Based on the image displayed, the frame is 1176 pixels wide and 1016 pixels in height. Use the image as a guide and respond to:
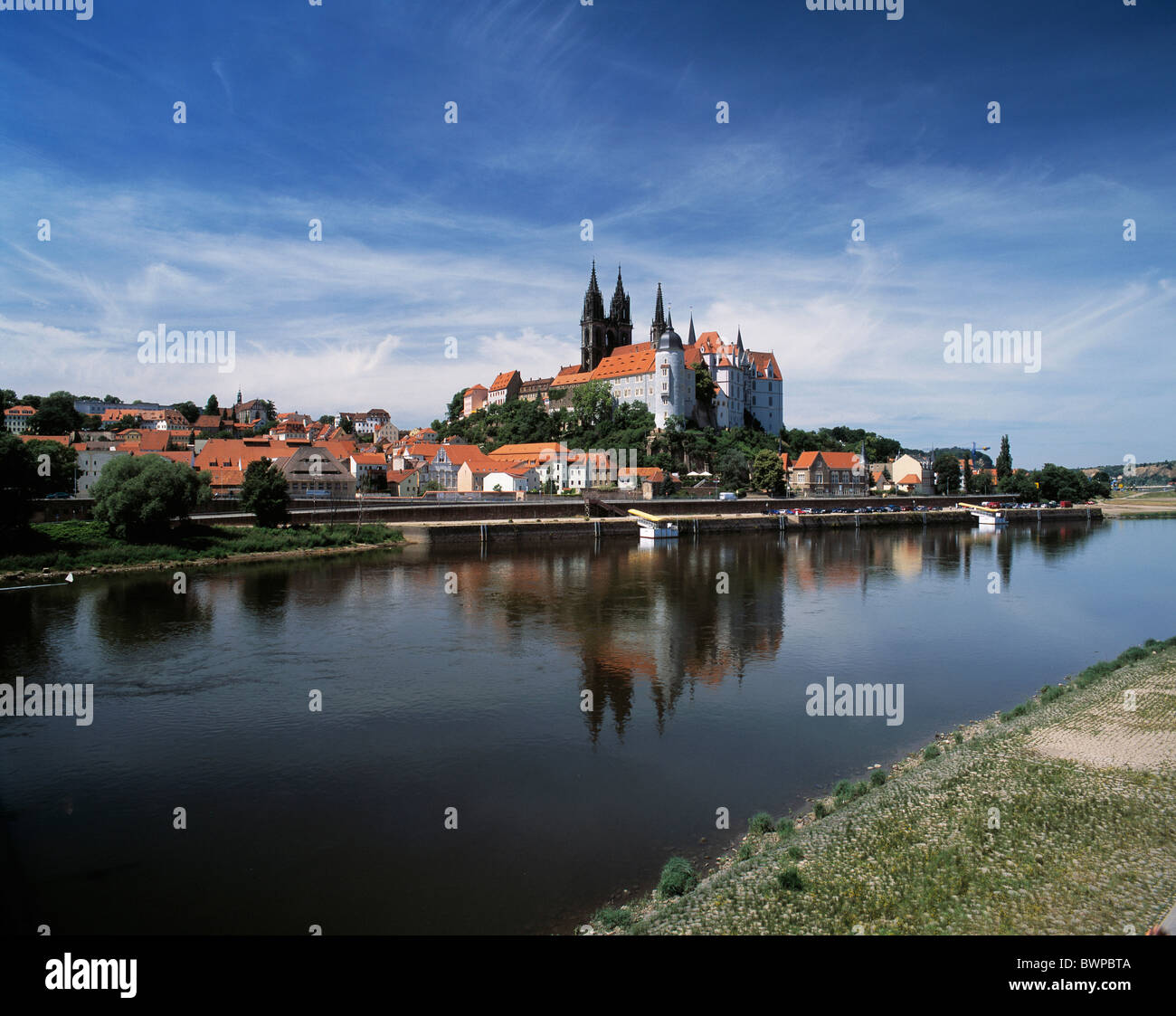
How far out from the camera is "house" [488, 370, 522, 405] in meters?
111

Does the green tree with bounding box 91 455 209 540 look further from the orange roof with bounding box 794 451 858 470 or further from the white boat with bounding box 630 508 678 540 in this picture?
the orange roof with bounding box 794 451 858 470

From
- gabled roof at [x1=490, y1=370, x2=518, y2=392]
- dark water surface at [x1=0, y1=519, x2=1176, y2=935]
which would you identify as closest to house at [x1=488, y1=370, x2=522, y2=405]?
gabled roof at [x1=490, y1=370, x2=518, y2=392]

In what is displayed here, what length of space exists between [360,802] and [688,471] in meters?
73.8

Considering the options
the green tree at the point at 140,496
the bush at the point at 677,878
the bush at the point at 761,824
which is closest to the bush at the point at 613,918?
the bush at the point at 677,878

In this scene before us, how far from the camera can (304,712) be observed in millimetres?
15945

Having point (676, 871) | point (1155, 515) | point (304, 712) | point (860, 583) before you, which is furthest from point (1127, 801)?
point (1155, 515)

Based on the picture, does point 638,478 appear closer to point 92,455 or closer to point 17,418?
point 92,455

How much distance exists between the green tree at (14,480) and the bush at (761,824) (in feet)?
117

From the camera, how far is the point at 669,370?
89.2 metres

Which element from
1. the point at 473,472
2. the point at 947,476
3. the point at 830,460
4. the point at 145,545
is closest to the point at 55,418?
the point at 473,472

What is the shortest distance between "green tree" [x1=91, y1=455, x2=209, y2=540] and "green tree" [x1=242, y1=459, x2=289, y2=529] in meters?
5.02

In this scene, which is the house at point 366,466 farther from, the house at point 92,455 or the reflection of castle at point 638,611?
the reflection of castle at point 638,611

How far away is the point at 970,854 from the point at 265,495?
43652mm
